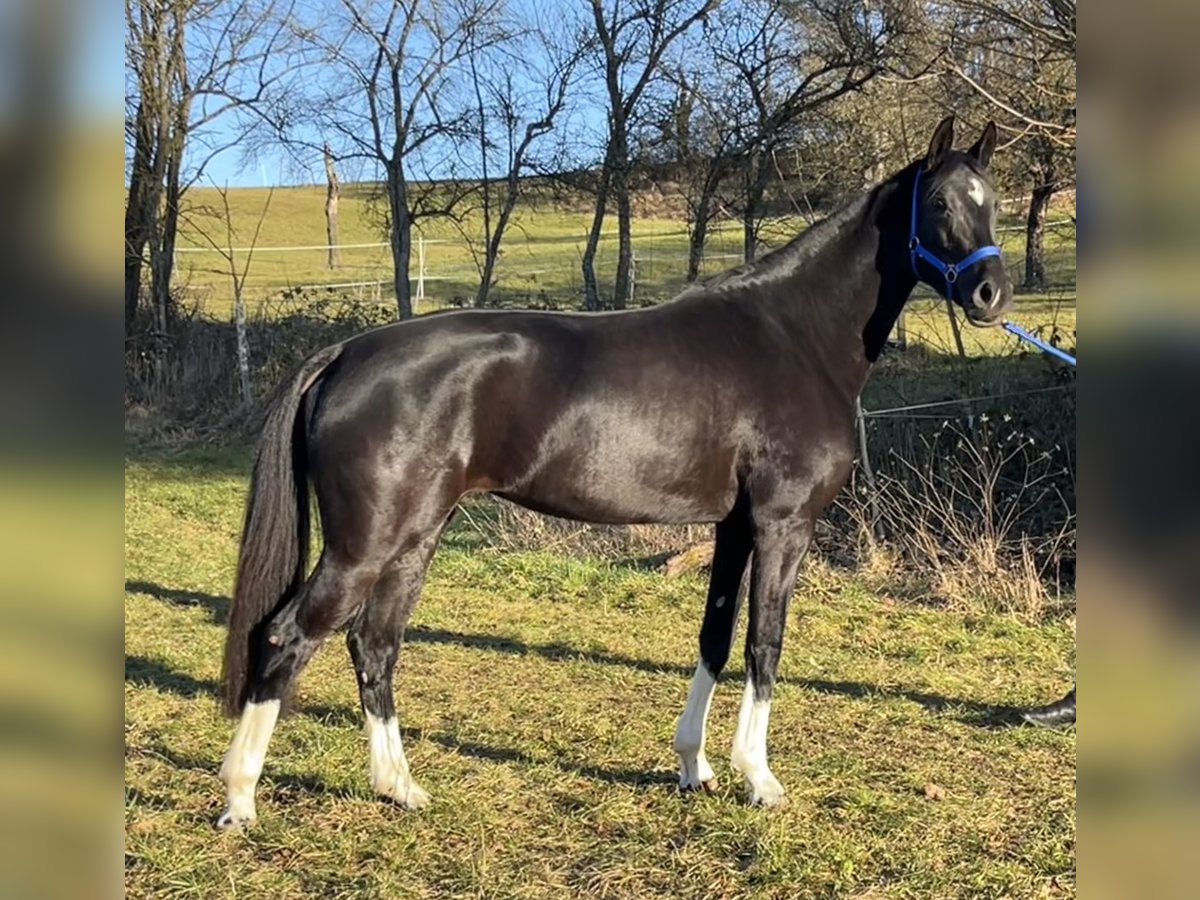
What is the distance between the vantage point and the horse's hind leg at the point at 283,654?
2885mm

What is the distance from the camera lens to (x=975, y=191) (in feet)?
10.2

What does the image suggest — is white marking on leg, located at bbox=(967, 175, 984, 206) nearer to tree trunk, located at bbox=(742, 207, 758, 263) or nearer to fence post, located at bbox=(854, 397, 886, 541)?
fence post, located at bbox=(854, 397, 886, 541)

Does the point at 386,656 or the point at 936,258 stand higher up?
the point at 936,258

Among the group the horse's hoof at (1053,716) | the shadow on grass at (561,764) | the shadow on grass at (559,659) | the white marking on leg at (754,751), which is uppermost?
the white marking on leg at (754,751)

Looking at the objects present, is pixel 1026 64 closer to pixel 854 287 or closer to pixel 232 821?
pixel 854 287

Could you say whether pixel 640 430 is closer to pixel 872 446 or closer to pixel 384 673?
pixel 384 673

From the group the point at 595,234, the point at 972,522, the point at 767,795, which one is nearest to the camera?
the point at 767,795

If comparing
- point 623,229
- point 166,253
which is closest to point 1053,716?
point 623,229

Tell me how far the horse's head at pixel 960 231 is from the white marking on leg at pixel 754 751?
4.58 feet

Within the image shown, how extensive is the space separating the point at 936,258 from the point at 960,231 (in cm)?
11

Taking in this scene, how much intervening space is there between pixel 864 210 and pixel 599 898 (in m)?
2.28

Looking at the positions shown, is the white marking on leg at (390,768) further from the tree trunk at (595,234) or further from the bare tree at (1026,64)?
the tree trunk at (595,234)

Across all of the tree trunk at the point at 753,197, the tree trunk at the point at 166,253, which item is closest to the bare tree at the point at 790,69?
the tree trunk at the point at 753,197
